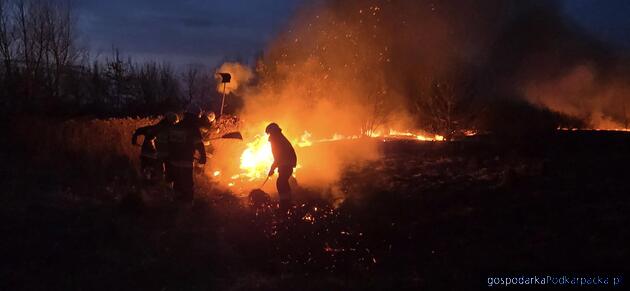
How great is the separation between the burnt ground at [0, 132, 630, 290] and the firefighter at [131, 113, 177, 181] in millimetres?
440

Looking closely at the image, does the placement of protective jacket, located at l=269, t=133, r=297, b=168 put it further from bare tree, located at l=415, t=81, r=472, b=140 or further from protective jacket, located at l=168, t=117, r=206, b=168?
bare tree, located at l=415, t=81, r=472, b=140

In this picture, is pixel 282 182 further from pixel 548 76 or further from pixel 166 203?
pixel 548 76

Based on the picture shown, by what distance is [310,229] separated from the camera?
8594 millimetres

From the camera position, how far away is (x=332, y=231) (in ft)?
27.8

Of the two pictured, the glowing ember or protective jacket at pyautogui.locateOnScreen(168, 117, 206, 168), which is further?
the glowing ember

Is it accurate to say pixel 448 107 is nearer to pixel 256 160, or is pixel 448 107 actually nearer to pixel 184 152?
pixel 256 160

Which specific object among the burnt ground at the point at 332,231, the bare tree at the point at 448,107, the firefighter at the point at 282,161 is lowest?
the burnt ground at the point at 332,231

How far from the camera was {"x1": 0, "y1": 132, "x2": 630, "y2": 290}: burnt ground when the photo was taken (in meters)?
6.20

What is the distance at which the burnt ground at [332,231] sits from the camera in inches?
244

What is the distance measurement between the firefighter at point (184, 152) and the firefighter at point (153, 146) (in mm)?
231

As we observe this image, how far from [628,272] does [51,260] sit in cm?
652

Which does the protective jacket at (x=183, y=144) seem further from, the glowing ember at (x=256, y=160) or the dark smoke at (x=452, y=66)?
the dark smoke at (x=452, y=66)

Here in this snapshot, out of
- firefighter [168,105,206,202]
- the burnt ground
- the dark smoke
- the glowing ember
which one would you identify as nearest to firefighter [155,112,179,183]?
firefighter [168,105,206,202]

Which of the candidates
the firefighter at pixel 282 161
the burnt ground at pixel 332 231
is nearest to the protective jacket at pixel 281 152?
the firefighter at pixel 282 161
